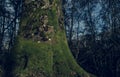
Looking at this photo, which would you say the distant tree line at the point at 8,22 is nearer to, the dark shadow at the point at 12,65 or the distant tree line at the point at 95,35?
the distant tree line at the point at 95,35

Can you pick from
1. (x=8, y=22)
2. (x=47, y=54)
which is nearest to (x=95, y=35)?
(x=8, y=22)

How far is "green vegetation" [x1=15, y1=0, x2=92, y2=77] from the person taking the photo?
35.5ft

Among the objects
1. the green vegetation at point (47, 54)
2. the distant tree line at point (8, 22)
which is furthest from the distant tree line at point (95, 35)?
the green vegetation at point (47, 54)

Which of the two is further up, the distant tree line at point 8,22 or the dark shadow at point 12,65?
the distant tree line at point 8,22

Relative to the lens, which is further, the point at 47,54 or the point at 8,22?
the point at 8,22

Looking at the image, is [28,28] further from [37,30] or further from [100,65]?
[100,65]

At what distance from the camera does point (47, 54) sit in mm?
11078

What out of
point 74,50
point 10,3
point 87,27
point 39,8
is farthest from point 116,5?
point 39,8

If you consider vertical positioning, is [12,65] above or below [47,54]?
below

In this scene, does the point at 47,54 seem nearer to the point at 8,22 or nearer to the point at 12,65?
the point at 12,65

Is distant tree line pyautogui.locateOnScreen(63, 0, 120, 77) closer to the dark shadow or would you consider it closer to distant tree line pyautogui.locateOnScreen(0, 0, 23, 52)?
distant tree line pyautogui.locateOnScreen(0, 0, 23, 52)

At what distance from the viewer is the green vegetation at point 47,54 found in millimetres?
10828

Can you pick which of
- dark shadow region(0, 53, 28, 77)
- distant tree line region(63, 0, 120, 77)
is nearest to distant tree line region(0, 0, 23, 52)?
distant tree line region(63, 0, 120, 77)

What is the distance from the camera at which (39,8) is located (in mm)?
11734
